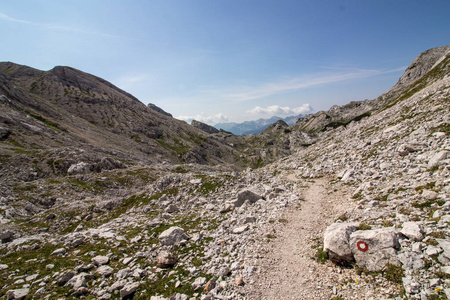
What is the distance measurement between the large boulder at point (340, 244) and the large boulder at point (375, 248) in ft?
0.96

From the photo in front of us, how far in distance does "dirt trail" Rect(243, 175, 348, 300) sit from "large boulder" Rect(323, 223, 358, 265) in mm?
800

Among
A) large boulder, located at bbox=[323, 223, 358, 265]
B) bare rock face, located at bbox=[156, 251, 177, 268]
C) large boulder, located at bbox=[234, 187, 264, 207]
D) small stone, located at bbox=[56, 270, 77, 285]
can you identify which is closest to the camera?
large boulder, located at bbox=[323, 223, 358, 265]

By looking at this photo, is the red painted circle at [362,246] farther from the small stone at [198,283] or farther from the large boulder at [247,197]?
the large boulder at [247,197]

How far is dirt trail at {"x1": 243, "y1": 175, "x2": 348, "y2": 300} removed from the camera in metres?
9.84

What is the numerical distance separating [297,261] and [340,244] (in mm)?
2784

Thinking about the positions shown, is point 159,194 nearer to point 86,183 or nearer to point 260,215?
point 260,215

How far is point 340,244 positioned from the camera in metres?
10.6

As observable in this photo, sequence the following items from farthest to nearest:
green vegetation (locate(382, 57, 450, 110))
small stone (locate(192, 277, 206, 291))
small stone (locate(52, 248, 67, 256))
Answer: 1. green vegetation (locate(382, 57, 450, 110))
2. small stone (locate(52, 248, 67, 256))
3. small stone (locate(192, 277, 206, 291))

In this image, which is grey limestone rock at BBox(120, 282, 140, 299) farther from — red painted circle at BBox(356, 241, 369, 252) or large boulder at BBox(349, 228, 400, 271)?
red painted circle at BBox(356, 241, 369, 252)

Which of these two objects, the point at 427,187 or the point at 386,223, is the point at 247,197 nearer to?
the point at 386,223

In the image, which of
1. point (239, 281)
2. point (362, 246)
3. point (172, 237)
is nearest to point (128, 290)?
point (172, 237)

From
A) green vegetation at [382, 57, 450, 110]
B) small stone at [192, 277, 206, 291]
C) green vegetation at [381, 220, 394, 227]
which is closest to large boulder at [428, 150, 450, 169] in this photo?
green vegetation at [381, 220, 394, 227]

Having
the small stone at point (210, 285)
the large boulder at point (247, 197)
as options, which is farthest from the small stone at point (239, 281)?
the large boulder at point (247, 197)

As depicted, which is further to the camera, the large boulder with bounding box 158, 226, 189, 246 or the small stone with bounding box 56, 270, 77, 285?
the large boulder with bounding box 158, 226, 189, 246
